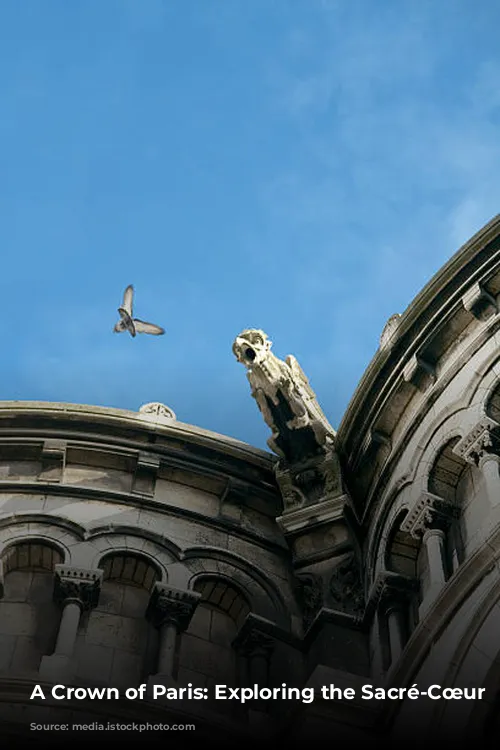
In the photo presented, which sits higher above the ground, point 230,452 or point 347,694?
point 230,452

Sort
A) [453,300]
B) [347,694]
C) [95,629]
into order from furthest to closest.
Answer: [453,300] < [95,629] < [347,694]

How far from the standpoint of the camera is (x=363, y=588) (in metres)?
23.8

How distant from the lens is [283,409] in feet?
85.6

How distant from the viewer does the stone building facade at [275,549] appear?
64.4ft

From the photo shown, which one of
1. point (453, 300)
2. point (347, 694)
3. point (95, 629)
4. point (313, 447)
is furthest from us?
point (313, 447)

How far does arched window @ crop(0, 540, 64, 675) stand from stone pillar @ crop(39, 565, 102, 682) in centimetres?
26

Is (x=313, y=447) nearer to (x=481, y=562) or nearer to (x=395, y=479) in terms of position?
(x=395, y=479)

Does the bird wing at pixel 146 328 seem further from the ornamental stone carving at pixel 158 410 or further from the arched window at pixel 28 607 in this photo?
the arched window at pixel 28 607

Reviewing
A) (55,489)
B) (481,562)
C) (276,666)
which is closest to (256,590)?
(276,666)

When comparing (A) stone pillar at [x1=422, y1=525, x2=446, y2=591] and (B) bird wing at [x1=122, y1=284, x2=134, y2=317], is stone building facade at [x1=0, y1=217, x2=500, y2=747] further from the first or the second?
(B) bird wing at [x1=122, y1=284, x2=134, y2=317]

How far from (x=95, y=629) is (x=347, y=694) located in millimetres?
5037

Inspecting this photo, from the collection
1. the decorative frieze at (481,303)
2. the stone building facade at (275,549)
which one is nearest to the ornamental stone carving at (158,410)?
the stone building facade at (275,549)

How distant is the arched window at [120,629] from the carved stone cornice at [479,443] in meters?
5.34

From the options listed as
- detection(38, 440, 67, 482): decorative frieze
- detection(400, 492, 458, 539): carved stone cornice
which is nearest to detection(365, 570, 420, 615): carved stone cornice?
detection(400, 492, 458, 539): carved stone cornice
